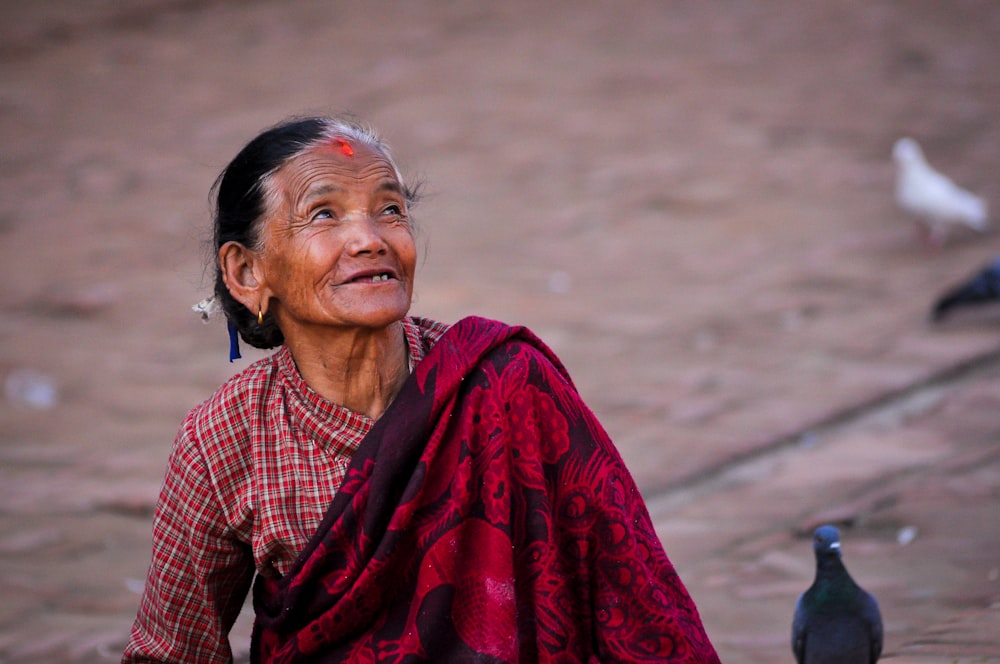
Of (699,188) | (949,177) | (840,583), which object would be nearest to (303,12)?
(699,188)

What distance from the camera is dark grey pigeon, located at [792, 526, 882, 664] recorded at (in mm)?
3072

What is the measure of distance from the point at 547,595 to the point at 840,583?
107 cm

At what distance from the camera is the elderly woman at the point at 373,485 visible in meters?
2.31

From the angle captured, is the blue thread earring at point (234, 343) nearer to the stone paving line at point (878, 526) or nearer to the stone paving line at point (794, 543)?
the stone paving line at point (794, 543)

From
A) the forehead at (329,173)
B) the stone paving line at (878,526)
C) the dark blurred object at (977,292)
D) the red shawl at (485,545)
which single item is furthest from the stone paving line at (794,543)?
the forehead at (329,173)

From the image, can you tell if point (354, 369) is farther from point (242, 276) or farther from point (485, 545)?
point (485, 545)

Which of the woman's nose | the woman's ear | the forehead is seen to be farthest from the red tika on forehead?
the woman's ear

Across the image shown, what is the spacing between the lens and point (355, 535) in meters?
2.34

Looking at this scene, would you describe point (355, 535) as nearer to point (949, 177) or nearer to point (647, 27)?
point (949, 177)

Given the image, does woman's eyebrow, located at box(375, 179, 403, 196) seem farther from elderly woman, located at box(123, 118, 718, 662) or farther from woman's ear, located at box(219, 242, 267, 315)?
woman's ear, located at box(219, 242, 267, 315)

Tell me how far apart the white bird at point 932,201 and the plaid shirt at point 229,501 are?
617 centimetres

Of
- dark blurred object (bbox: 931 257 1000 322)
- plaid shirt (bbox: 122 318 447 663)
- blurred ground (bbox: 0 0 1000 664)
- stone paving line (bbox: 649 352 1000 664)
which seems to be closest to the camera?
plaid shirt (bbox: 122 318 447 663)

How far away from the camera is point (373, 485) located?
2314 millimetres

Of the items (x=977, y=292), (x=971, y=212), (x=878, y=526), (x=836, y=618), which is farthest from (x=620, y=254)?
(x=836, y=618)
